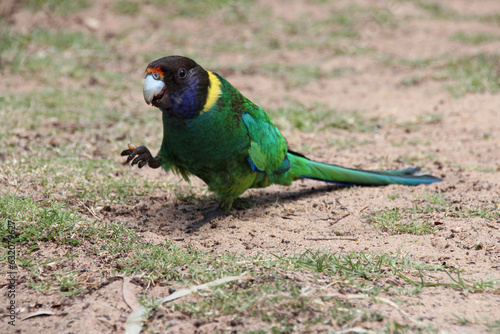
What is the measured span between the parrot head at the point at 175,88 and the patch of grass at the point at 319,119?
2304 millimetres

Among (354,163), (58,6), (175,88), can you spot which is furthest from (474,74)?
(58,6)

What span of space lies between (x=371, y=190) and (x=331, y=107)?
7.41 feet

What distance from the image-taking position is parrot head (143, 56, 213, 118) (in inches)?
123

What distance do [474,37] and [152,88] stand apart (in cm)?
627

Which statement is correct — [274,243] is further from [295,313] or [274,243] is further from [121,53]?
[121,53]

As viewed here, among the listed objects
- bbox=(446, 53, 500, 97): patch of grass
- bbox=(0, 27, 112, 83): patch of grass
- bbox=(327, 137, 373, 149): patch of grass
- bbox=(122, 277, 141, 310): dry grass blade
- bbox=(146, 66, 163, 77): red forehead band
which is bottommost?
bbox=(122, 277, 141, 310): dry grass blade

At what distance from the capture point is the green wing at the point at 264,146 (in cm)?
350

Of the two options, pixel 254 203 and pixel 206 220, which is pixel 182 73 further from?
pixel 254 203

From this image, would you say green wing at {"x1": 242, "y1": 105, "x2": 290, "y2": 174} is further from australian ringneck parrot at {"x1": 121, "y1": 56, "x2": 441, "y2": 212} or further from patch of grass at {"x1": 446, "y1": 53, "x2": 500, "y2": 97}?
patch of grass at {"x1": 446, "y1": 53, "x2": 500, "y2": 97}

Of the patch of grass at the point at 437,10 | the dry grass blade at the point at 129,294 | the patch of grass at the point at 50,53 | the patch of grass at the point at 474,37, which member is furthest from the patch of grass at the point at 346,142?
the patch of grass at the point at 437,10

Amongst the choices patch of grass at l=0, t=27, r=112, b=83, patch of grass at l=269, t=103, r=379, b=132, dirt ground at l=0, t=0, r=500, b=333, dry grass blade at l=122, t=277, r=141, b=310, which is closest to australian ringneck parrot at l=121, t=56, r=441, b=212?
dirt ground at l=0, t=0, r=500, b=333

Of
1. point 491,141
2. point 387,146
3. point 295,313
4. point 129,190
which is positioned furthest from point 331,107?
point 295,313

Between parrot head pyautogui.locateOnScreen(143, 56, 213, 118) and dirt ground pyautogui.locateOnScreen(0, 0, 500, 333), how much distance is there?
0.79 metres

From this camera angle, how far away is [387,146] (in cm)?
509
